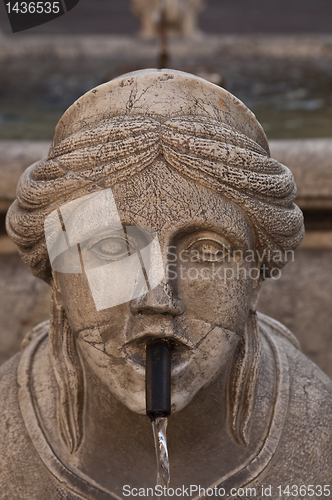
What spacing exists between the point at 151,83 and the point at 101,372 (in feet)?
2.51

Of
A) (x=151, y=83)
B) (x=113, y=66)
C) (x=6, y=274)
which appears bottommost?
(x=113, y=66)

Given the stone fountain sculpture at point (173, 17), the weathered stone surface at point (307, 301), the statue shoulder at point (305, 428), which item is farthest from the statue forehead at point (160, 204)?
the stone fountain sculpture at point (173, 17)

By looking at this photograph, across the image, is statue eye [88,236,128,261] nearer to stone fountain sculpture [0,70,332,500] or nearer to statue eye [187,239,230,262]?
stone fountain sculpture [0,70,332,500]

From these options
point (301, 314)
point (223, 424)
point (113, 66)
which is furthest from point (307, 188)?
point (113, 66)

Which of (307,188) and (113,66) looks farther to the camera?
(113,66)

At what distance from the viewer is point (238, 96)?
6609mm

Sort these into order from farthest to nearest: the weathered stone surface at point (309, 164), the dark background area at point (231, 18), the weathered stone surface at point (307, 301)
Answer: the dark background area at point (231, 18) → the weathered stone surface at point (307, 301) → the weathered stone surface at point (309, 164)

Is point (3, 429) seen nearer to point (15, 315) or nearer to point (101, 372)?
point (101, 372)

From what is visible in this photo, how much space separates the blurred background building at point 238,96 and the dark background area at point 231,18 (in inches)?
228

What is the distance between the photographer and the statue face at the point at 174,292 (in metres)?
1.55

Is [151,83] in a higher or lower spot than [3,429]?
higher

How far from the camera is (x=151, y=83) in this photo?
1.67 metres
